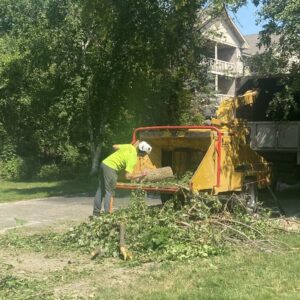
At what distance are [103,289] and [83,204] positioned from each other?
8.61 metres

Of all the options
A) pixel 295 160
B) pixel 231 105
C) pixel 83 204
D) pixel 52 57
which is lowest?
pixel 83 204

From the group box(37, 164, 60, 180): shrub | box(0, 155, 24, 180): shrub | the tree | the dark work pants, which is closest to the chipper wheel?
the tree

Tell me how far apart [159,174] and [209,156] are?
1.16 metres

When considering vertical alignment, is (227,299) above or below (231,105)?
below

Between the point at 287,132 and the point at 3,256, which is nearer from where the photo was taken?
the point at 3,256

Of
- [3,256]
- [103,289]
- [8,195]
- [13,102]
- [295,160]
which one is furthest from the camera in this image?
[13,102]

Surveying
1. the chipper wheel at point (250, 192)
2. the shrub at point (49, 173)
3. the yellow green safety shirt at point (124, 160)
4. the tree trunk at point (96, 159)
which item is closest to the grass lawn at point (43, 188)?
the tree trunk at point (96, 159)

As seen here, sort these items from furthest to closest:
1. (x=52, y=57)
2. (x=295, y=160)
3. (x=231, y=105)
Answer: (x=52, y=57) → (x=295, y=160) → (x=231, y=105)

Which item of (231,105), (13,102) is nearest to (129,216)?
(231,105)

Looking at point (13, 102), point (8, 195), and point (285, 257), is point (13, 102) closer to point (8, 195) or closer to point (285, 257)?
point (8, 195)

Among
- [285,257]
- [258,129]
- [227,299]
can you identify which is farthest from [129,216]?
[258,129]

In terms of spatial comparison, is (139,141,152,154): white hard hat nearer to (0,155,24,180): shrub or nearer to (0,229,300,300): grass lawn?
(0,229,300,300): grass lawn

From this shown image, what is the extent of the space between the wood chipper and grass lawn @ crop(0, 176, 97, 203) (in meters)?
5.63

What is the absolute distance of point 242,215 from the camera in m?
9.61
